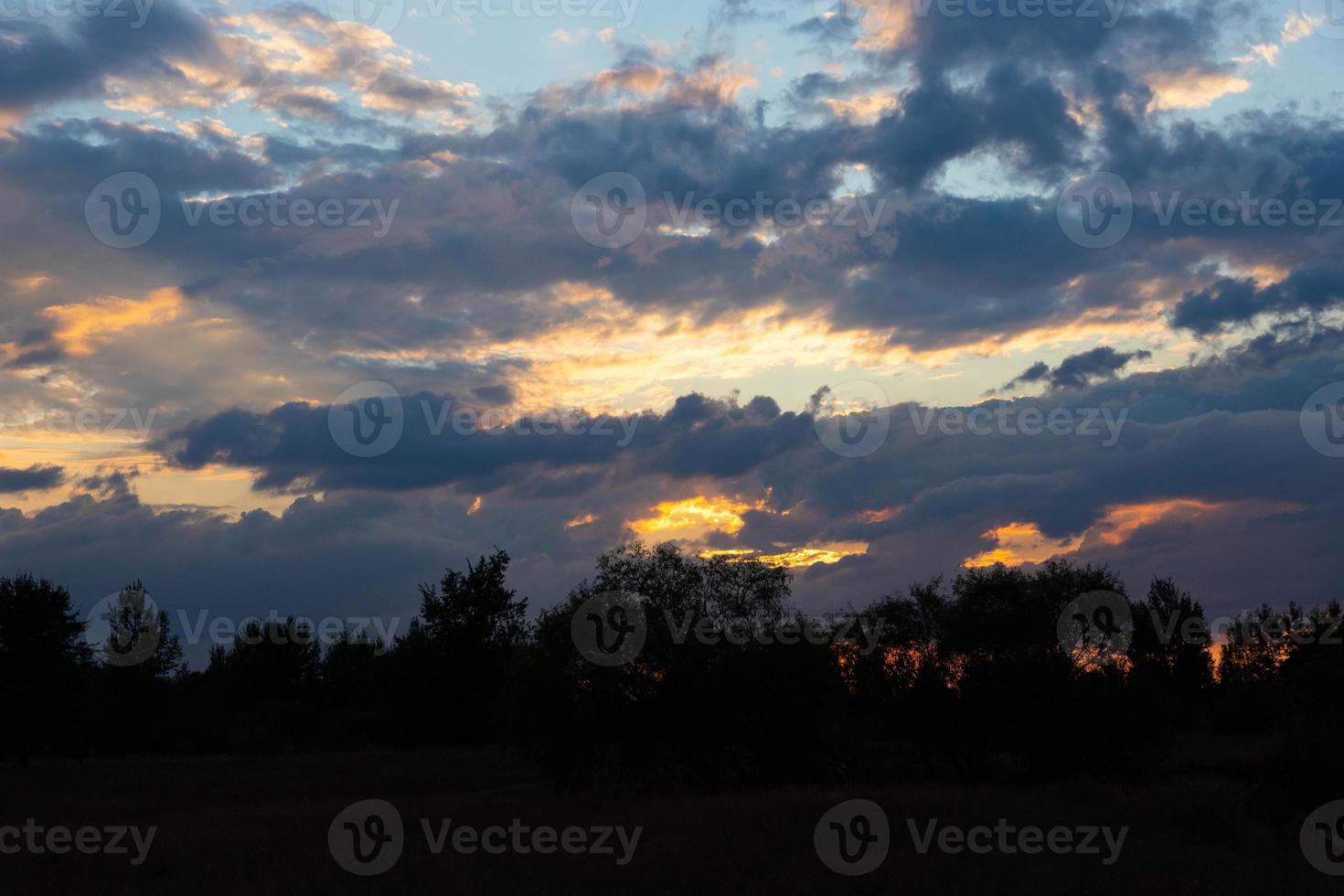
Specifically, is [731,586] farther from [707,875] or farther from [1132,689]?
[707,875]

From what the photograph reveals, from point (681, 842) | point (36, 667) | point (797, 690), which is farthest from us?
point (36, 667)

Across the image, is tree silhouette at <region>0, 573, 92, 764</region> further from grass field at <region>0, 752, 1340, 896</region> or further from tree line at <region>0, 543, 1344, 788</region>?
grass field at <region>0, 752, 1340, 896</region>

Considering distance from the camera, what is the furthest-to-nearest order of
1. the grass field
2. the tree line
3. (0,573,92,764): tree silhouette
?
1. (0,573,92,764): tree silhouette
2. the tree line
3. the grass field

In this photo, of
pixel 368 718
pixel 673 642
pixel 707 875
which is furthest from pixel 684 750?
pixel 368 718

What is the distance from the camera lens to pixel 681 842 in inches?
863

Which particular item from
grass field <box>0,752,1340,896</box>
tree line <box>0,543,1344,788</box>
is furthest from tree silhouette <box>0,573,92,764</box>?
grass field <box>0,752,1340,896</box>

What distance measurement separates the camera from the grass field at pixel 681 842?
18.8 m

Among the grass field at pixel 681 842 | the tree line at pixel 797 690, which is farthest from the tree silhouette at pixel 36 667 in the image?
the grass field at pixel 681 842

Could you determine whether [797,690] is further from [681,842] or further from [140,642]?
[140,642]

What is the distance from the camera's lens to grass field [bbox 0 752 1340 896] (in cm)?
1875

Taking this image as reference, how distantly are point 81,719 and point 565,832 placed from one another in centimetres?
3449

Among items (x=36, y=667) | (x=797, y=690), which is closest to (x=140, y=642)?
(x=36, y=667)

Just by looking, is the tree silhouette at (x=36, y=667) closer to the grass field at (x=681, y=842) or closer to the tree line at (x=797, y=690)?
the tree line at (x=797, y=690)

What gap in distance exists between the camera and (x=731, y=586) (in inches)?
1471
